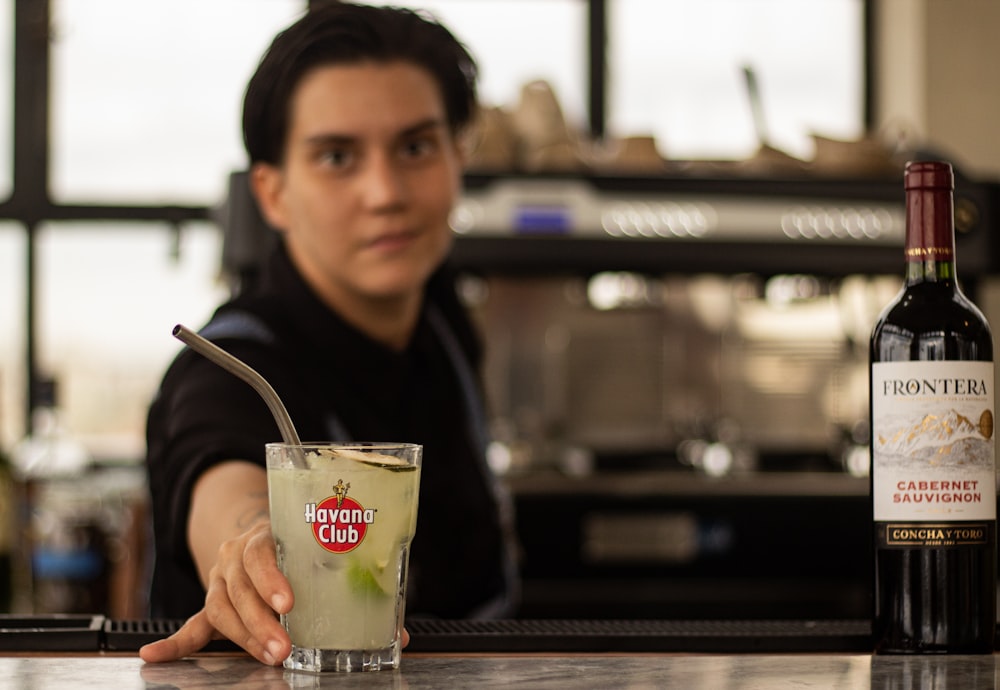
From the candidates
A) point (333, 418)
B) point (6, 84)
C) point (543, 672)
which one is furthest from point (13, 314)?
point (543, 672)

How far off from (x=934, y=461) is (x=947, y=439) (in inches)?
0.7

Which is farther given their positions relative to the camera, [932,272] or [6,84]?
[6,84]

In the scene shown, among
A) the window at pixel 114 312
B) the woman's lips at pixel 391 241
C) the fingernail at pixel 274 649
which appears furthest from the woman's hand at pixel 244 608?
the window at pixel 114 312

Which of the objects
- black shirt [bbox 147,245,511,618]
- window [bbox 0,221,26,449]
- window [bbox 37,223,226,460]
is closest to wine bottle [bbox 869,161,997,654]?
black shirt [bbox 147,245,511,618]

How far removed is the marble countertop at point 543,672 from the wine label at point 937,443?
0.32 ft

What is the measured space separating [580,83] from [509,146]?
939 millimetres

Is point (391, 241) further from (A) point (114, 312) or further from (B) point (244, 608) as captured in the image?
(A) point (114, 312)

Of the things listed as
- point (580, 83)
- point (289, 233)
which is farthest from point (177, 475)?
point (580, 83)

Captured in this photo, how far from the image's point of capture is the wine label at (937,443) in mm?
946

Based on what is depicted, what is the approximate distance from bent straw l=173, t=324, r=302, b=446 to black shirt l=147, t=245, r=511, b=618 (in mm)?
295

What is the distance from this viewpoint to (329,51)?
1.58m

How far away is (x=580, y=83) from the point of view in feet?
13.8

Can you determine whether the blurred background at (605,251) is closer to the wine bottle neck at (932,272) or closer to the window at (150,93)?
the window at (150,93)

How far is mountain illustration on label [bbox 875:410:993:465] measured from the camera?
3.11ft
